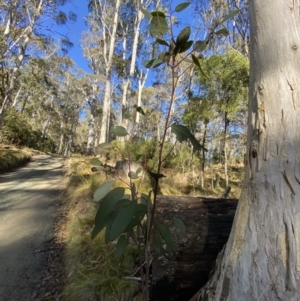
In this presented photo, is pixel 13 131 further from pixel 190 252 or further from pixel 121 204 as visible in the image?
pixel 121 204

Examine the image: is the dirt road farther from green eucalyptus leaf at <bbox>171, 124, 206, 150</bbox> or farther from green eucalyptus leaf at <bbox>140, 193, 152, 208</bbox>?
green eucalyptus leaf at <bbox>171, 124, 206, 150</bbox>

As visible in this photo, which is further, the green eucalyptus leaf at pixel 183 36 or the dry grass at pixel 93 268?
the dry grass at pixel 93 268

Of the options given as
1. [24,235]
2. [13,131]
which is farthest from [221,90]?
[13,131]

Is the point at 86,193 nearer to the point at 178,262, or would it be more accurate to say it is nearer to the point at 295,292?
the point at 178,262

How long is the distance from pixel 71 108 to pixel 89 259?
28943 millimetres

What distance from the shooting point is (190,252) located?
174 centimetres

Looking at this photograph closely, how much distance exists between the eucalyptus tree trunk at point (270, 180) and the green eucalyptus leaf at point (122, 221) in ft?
1.54

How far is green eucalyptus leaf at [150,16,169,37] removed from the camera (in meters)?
1.03

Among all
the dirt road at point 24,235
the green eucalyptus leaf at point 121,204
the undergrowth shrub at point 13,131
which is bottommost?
the dirt road at point 24,235

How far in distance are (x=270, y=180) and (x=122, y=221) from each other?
63cm

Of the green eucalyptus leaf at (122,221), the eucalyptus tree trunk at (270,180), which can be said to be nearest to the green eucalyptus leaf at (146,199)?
the green eucalyptus leaf at (122,221)

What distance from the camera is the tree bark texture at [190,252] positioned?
5.41 feet

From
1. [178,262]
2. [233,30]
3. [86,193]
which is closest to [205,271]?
[178,262]

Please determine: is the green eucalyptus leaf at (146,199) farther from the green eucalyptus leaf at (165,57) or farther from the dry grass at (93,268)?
the dry grass at (93,268)
